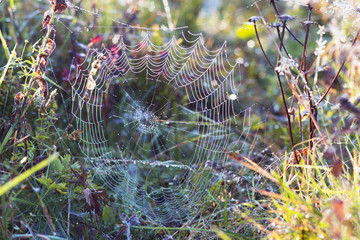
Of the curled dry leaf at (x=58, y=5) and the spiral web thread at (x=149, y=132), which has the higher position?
the curled dry leaf at (x=58, y=5)

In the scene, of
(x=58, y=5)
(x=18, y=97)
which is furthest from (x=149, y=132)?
(x=58, y=5)

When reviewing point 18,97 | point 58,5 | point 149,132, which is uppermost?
point 58,5

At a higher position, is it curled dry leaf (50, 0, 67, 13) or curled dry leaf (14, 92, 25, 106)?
curled dry leaf (50, 0, 67, 13)

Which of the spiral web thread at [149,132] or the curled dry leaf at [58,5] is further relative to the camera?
the spiral web thread at [149,132]

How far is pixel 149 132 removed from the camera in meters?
2.87

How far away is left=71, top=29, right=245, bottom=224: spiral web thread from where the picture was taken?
7.27 ft

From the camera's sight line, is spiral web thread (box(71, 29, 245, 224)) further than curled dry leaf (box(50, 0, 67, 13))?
Yes

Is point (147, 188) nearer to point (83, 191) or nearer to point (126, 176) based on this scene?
point (126, 176)

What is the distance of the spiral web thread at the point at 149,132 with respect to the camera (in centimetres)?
221

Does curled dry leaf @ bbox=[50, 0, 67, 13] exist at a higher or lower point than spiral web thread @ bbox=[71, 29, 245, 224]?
higher

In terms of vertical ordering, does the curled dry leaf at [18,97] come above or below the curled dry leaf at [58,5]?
below

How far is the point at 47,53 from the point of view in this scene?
1749mm

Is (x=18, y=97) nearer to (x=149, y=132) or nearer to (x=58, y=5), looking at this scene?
(x=58, y=5)

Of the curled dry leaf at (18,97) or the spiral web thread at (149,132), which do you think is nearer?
the curled dry leaf at (18,97)
